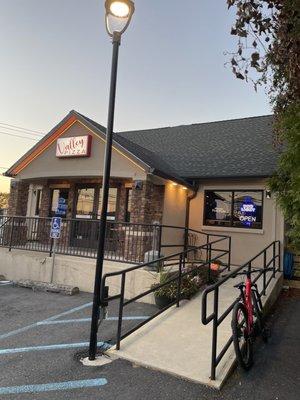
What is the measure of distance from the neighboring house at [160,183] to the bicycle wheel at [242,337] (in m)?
5.83

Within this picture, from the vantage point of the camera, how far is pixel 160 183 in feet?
38.5

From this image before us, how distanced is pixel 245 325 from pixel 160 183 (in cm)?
711

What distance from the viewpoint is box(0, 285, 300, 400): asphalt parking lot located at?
415 centimetres

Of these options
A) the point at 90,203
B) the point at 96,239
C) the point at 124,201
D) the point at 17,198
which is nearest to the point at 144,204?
the point at 96,239

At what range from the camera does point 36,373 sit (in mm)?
4648

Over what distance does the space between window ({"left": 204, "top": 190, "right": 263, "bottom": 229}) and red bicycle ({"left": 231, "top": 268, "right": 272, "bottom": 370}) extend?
6.79 meters

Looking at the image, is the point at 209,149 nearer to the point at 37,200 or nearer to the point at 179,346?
the point at 37,200

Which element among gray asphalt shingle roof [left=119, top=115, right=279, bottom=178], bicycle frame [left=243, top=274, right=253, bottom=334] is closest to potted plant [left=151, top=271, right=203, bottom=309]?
bicycle frame [left=243, top=274, right=253, bottom=334]

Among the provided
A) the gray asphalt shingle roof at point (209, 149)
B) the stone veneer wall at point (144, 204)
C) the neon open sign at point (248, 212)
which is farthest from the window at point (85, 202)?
the neon open sign at point (248, 212)

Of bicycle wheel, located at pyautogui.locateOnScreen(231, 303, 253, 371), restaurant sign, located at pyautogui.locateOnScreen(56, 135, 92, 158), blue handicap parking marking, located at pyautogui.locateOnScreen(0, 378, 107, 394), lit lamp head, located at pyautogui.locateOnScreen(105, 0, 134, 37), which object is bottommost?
blue handicap parking marking, located at pyautogui.locateOnScreen(0, 378, 107, 394)

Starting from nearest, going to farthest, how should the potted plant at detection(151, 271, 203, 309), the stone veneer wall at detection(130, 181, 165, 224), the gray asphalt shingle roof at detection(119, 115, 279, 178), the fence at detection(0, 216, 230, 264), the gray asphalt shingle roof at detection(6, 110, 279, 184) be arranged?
the potted plant at detection(151, 271, 203, 309), the fence at detection(0, 216, 230, 264), the stone veneer wall at detection(130, 181, 165, 224), the gray asphalt shingle roof at detection(6, 110, 279, 184), the gray asphalt shingle roof at detection(119, 115, 279, 178)

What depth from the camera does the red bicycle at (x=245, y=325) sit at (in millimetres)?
4547

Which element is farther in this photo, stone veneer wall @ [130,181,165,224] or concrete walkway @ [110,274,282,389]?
stone veneer wall @ [130,181,165,224]

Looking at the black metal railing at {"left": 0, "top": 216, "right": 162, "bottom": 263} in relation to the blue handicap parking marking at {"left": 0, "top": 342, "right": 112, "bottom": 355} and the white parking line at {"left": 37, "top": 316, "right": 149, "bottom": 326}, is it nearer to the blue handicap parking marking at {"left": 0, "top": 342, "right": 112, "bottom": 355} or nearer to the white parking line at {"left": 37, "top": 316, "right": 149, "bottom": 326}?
the white parking line at {"left": 37, "top": 316, "right": 149, "bottom": 326}
